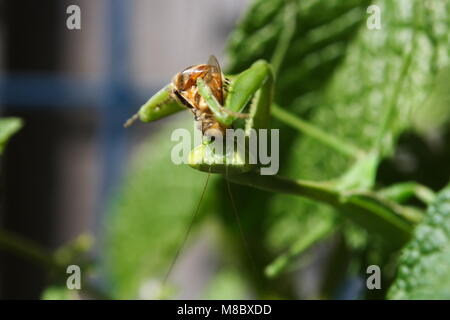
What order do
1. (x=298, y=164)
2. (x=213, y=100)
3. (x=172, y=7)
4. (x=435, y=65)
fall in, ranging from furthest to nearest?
1. (x=172, y=7)
2. (x=298, y=164)
3. (x=435, y=65)
4. (x=213, y=100)

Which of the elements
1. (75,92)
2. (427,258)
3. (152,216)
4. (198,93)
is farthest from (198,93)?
(75,92)

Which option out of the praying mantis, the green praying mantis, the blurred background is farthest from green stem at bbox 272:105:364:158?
the blurred background

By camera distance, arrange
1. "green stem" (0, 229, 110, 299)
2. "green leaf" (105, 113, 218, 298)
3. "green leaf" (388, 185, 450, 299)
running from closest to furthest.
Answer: "green leaf" (388, 185, 450, 299), "green stem" (0, 229, 110, 299), "green leaf" (105, 113, 218, 298)

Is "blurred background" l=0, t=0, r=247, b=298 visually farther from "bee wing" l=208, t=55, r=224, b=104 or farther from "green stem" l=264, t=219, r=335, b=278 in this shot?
"bee wing" l=208, t=55, r=224, b=104

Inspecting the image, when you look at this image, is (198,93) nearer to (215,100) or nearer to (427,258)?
(215,100)

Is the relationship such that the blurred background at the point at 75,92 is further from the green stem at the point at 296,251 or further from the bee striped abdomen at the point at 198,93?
the bee striped abdomen at the point at 198,93
